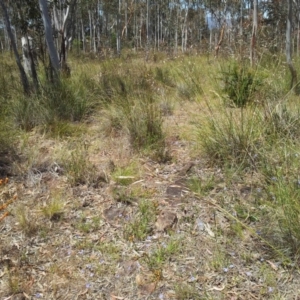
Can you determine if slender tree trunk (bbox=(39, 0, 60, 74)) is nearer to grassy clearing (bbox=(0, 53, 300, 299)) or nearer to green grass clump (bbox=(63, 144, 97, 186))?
grassy clearing (bbox=(0, 53, 300, 299))

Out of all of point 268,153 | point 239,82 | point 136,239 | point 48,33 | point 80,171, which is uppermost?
point 48,33

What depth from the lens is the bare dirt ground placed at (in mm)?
1606

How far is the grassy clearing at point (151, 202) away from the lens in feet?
5.41

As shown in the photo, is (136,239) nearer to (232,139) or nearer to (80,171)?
(80,171)

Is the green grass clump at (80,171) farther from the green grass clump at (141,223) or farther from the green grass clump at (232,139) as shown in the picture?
the green grass clump at (232,139)

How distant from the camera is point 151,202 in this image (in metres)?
2.22

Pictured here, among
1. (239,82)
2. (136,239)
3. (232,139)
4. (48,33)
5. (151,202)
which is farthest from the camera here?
(48,33)

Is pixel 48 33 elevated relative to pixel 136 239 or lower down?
elevated

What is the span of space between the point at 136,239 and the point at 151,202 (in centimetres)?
35

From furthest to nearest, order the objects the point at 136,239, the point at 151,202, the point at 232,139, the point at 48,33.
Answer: the point at 48,33, the point at 232,139, the point at 151,202, the point at 136,239

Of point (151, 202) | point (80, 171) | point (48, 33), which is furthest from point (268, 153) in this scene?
point (48, 33)

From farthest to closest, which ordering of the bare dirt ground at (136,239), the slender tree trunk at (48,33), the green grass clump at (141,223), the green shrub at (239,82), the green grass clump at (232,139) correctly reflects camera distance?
1. the slender tree trunk at (48,33)
2. the green shrub at (239,82)
3. the green grass clump at (232,139)
4. the green grass clump at (141,223)
5. the bare dirt ground at (136,239)

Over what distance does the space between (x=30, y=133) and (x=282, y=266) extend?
262 cm

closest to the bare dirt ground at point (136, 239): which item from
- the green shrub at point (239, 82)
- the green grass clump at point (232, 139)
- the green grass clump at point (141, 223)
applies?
the green grass clump at point (141, 223)
